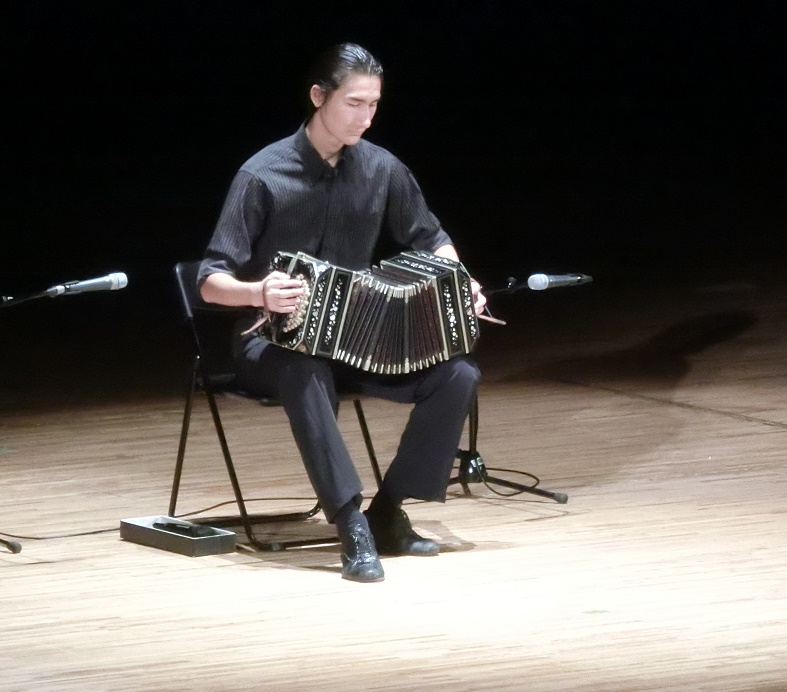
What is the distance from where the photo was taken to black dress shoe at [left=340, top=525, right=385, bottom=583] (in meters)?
3.17

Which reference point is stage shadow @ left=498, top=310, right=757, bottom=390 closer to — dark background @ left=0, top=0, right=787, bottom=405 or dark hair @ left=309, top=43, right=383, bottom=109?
dark background @ left=0, top=0, right=787, bottom=405

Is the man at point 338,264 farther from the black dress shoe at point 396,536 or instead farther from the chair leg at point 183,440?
the chair leg at point 183,440

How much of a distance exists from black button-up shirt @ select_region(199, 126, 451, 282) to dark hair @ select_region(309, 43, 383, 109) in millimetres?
170

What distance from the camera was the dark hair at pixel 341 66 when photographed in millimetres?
3355

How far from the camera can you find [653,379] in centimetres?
549

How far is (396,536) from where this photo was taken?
3416mm

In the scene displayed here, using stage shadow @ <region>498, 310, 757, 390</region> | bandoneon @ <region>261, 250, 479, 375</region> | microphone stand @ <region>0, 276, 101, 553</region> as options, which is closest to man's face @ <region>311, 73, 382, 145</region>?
bandoneon @ <region>261, 250, 479, 375</region>

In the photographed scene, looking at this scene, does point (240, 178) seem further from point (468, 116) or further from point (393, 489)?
point (468, 116)

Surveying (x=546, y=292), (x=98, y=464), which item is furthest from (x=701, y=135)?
(x=98, y=464)

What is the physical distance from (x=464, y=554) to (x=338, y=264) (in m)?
0.76

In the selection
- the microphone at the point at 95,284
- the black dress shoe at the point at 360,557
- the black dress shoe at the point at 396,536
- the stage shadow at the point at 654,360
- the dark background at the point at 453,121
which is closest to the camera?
the microphone at the point at 95,284

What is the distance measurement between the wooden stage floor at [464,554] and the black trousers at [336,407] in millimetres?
191

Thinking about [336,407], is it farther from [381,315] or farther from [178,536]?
[178,536]

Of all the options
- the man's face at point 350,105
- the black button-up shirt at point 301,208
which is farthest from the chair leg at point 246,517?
the man's face at point 350,105
